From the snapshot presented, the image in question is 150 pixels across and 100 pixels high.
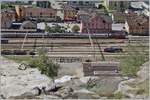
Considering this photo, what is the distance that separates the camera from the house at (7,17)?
8336mm

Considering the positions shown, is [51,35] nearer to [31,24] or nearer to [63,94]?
[31,24]

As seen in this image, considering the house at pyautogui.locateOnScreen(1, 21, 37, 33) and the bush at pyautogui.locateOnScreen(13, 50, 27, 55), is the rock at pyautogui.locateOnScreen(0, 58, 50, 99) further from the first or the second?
the house at pyautogui.locateOnScreen(1, 21, 37, 33)

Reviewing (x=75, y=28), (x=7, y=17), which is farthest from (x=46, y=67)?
(x=7, y=17)

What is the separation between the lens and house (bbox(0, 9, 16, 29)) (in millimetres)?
8336

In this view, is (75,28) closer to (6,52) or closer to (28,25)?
(28,25)

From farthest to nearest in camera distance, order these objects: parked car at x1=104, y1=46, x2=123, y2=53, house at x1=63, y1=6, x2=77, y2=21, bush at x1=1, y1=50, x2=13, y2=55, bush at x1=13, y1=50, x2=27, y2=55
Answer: house at x1=63, y1=6, x2=77, y2=21 → parked car at x1=104, y1=46, x2=123, y2=53 → bush at x1=13, y1=50, x2=27, y2=55 → bush at x1=1, y1=50, x2=13, y2=55

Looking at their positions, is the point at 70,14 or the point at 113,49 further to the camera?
the point at 70,14

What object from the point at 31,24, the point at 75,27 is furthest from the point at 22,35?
the point at 75,27

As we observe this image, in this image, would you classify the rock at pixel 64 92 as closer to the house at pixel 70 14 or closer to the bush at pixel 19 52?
the bush at pixel 19 52

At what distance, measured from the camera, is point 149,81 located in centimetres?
242

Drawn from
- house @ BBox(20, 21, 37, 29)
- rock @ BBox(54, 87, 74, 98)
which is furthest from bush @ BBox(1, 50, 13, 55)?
rock @ BBox(54, 87, 74, 98)

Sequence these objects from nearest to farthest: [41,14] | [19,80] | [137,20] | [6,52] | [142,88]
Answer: [142,88] < [19,80] < [6,52] < [137,20] < [41,14]

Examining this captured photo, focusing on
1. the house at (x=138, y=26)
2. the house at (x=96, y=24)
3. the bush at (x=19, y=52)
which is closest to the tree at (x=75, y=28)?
the house at (x=96, y=24)

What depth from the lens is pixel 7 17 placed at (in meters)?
8.62
